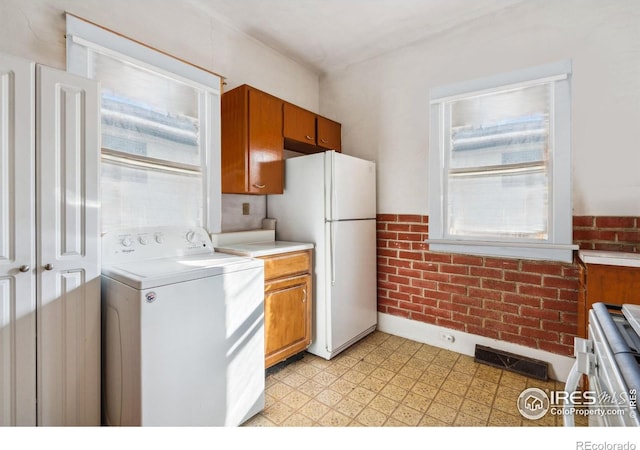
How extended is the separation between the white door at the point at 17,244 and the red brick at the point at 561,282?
10.3 ft

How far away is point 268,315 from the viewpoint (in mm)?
2213

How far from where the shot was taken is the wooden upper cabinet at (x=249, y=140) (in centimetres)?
239

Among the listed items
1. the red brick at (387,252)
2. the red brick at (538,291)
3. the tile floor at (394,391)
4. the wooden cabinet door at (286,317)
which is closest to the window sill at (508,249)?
the red brick at (538,291)

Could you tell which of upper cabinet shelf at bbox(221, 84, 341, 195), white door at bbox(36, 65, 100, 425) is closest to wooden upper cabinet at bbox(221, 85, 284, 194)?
upper cabinet shelf at bbox(221, 84, 341, 195)

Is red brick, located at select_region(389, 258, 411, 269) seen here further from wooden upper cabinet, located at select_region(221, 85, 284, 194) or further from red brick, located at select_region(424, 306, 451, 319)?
wooden upper cabinet, located at select_region(221, 85, 284, 194)

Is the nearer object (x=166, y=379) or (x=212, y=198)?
(x=166, y=379)

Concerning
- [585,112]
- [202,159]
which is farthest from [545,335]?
[202,159]

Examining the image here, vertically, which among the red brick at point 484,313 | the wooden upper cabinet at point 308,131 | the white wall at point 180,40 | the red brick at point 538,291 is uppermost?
the white wall at point 180,40

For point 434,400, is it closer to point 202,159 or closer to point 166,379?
point 166,379

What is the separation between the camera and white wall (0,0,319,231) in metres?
1.68

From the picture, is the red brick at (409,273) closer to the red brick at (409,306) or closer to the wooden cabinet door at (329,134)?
the red brick at (409,306)

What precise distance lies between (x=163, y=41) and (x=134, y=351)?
6.92 ft

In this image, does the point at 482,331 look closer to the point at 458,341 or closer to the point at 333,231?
the point at 458,341

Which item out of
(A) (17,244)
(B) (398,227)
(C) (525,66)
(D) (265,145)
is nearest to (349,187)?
(B) (398,227)
